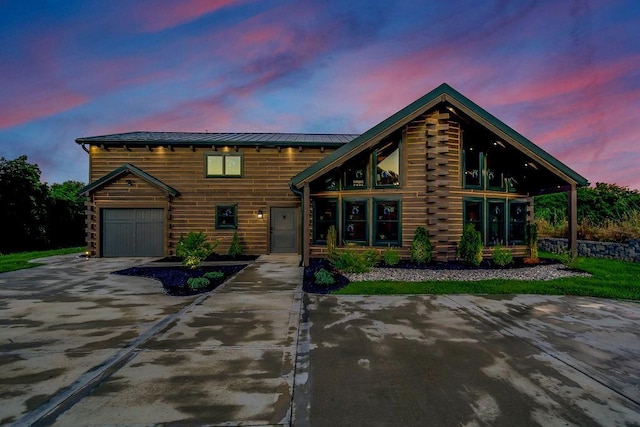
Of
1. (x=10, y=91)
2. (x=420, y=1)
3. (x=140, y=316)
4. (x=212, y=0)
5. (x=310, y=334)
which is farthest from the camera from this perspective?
(x=10, y=91)

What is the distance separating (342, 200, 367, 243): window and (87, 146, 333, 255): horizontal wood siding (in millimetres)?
4082

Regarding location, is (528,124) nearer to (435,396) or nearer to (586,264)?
(586,264)

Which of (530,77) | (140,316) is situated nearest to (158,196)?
(140,316)

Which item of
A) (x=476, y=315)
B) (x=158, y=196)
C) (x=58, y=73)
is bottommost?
(x=476, y=315)

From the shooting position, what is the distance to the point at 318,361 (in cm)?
380

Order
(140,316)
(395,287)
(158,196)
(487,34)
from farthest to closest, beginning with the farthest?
(487,34) < (158,196) < (395,287) < (140,316)

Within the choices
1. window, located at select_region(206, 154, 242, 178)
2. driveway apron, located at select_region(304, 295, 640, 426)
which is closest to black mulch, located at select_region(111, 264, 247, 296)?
driveway apron, located at select_region(304, 295, 640, 426)

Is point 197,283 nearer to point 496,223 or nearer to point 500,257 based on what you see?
point 500,257

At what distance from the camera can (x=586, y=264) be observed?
11.8 meters

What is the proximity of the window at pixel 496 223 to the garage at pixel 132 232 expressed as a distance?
1560cm

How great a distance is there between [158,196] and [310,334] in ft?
43.8

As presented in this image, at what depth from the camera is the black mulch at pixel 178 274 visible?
307 inches

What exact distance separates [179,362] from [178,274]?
662 cm

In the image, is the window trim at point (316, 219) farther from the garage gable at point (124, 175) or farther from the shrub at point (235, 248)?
the garage gable at point (124, 175)
